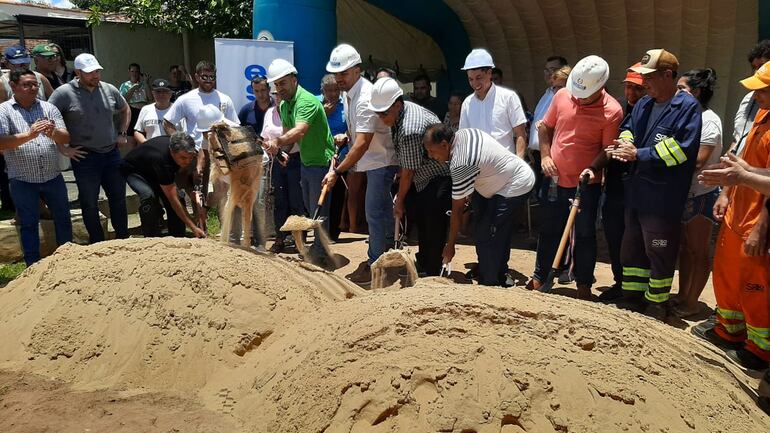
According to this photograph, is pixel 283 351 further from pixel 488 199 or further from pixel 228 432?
pixel 488 199

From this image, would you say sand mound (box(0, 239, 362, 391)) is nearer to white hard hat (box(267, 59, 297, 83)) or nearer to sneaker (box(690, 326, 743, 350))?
white hard hat (box(267, 59, 297, 83))

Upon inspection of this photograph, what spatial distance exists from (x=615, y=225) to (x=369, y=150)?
6.21 ft

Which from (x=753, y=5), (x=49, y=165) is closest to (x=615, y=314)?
(x=49, y=165)

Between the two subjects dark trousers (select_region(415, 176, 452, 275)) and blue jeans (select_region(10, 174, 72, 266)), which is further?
blue jeans (select_region(10, 174, 72, 266))

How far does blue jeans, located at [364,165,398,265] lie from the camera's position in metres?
5.07

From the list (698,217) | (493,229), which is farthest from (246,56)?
(698,217)

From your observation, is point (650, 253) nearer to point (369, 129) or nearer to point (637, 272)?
point (637, 272)

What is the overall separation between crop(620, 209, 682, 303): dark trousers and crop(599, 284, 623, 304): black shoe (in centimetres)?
30

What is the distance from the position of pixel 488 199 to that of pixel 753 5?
389 centimetres

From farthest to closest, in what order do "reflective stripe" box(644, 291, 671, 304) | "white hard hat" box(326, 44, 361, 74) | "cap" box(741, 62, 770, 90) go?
"white hard hat" box(326, 44, 361, 74)
"reflective stripe" box(644, 291, 671, 304)
"cap" box(741, 62, 770, 90)

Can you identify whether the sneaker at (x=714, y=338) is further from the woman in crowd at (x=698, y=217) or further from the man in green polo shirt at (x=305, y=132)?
the man in green polo shirt at (x=305, y=132)

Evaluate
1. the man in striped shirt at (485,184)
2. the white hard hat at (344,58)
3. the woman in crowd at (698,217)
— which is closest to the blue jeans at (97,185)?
the white hard hat at (344,58)

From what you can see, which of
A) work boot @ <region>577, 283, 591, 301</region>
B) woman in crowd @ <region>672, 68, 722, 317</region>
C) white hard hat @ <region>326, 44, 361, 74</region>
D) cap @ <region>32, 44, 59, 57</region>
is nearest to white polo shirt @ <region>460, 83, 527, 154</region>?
white hard hat @ <region>326, 44, 361, 74</region>

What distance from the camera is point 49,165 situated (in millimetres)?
5074
